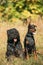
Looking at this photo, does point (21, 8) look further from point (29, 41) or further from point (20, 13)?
point (29, 41)

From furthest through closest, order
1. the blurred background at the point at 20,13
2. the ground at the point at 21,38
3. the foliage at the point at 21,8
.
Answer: the foliage at the point at 21,8, the blurred background at the point at 20,13, the ground at the point at 21,38

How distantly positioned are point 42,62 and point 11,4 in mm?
6082

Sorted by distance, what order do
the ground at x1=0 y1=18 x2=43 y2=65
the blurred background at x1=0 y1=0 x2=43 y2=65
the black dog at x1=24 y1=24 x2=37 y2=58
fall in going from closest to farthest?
the ground at x1=0 y1=18 x2=43 y2=65 < the black dog at x1=24 y1=24 x2=37 y2=58 < the blurred background at x1=0 y1=0 x2=43 y2=65

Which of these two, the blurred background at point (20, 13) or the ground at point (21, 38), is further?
the blurred background at point (20, 13)

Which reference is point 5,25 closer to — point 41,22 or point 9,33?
point 41,22

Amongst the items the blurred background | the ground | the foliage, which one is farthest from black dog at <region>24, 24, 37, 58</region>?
the foliage

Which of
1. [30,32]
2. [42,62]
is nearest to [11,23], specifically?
[30,32]

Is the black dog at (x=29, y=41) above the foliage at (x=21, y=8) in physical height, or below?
below

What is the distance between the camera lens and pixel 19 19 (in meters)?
12.3

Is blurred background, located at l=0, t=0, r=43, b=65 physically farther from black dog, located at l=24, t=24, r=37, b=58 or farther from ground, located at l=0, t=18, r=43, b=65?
black dog, located at l=24, t=24, r=37, b=58

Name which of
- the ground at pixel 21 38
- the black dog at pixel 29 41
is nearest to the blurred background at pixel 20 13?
the ground at pixel 21 38

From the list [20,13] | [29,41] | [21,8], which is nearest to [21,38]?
[29,41]

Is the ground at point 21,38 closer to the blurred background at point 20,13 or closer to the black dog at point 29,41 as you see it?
the blurred background at point 20,13

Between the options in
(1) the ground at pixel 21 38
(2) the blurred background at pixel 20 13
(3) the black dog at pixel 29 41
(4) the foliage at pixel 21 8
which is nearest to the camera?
(1) the ground at pixel 21 38
